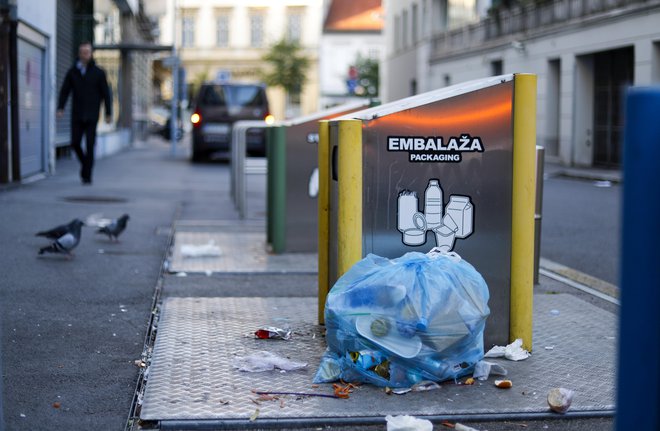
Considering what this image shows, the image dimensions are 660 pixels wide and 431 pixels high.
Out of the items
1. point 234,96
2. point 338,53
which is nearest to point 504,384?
Result: point 234,96

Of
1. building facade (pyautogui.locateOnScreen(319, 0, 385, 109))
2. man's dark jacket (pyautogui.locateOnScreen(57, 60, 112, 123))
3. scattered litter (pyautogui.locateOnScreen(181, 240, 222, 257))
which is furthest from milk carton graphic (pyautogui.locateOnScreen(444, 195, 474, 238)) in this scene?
building facade (pyautogui.locateOnScreen(319, 0, 385, 109))

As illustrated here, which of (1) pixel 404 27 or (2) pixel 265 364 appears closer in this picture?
(2) pixel 265 364

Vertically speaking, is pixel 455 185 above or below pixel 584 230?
above

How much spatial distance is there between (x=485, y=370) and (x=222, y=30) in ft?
277

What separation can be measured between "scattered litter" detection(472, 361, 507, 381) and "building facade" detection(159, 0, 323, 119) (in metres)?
79.3

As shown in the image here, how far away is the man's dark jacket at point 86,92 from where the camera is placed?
48.6ft

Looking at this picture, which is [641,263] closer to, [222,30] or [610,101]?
[610,101]

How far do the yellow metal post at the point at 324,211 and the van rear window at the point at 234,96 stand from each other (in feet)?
66.3

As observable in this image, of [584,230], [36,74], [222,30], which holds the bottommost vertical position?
[584,230]

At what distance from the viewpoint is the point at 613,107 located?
87.4 ft

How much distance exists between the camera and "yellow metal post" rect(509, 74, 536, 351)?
4.76 m

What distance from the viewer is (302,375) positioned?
439cm

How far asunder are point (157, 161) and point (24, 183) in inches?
475

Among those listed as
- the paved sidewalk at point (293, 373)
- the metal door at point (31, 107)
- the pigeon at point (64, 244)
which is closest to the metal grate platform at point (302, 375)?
the paved sidewalk at point (293, 373)
